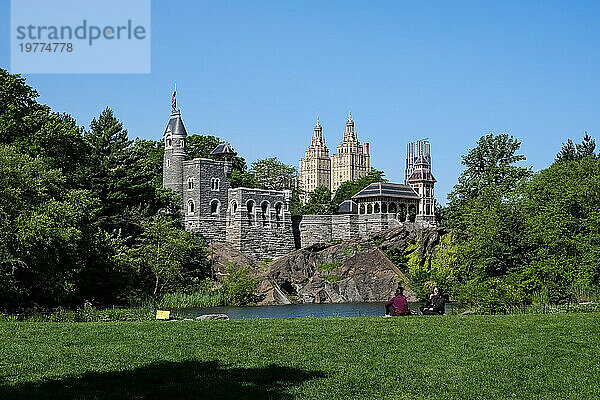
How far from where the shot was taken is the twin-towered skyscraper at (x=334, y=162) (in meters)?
160

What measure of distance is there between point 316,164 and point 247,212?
377ft

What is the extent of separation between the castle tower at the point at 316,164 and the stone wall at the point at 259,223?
362ft

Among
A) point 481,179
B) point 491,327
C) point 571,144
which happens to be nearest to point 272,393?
point 491,327

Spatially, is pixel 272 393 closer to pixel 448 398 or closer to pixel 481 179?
pixel 448 398

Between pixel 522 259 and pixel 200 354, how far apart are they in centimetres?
2344

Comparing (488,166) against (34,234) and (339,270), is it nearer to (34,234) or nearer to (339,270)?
(339,270)

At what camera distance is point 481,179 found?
167 feet

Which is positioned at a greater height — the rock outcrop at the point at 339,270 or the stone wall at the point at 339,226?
the stone wall at the point at 339,226

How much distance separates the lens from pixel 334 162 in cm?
16412

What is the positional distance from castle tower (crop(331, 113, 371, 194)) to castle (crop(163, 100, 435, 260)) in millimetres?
100658

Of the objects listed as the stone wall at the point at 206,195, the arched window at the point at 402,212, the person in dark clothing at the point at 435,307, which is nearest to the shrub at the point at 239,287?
the stone wall at the point at 206,195

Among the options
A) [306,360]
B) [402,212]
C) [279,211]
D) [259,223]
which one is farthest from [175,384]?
[402,212]

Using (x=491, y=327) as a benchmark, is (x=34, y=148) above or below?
above

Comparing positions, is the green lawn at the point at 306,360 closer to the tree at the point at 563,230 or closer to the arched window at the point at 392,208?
the tree at the point at 563,230
